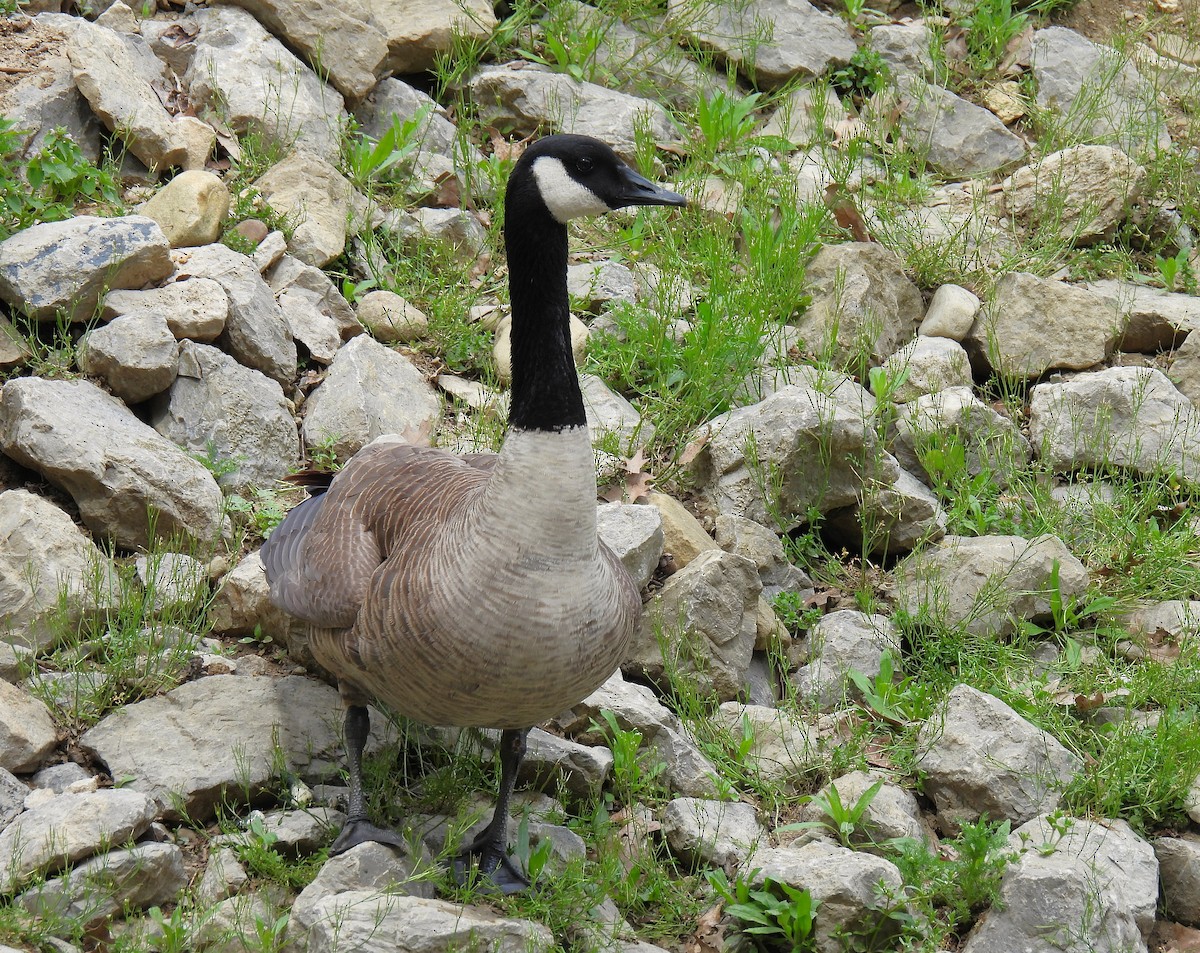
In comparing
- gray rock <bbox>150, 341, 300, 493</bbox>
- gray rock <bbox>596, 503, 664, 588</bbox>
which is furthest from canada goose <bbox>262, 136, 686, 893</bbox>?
gray rock <bbox>150, 341, 300, 493</bbox>

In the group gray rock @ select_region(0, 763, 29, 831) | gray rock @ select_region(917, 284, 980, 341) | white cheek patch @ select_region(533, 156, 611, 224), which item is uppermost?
white cheek patch @ select_region(533, 156, 611, 224)

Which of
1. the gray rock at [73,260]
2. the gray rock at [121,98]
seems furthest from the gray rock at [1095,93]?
the gray rock at [73,260]

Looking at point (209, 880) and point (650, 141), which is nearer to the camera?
point (209, 880)

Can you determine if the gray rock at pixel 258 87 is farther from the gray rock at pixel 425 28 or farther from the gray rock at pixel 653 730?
the gray rock at pixel 653 730

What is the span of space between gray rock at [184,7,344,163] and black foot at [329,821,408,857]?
3.87m

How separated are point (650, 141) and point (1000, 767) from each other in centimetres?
410

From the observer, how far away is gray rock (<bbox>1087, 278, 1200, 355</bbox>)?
21.5ft

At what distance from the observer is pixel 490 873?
402 cm

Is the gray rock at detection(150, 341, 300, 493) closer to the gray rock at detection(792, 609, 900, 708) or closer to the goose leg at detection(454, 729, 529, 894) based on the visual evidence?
the goose leg at detection(454, 729, 529, 894)

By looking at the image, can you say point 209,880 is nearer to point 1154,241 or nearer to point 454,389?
point 454,389

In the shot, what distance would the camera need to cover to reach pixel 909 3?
8.84m

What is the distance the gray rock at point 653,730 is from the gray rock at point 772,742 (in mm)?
156

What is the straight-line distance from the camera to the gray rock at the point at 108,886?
11.3ft

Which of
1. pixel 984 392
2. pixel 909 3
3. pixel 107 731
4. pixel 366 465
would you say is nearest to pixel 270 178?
pixel 366 465
